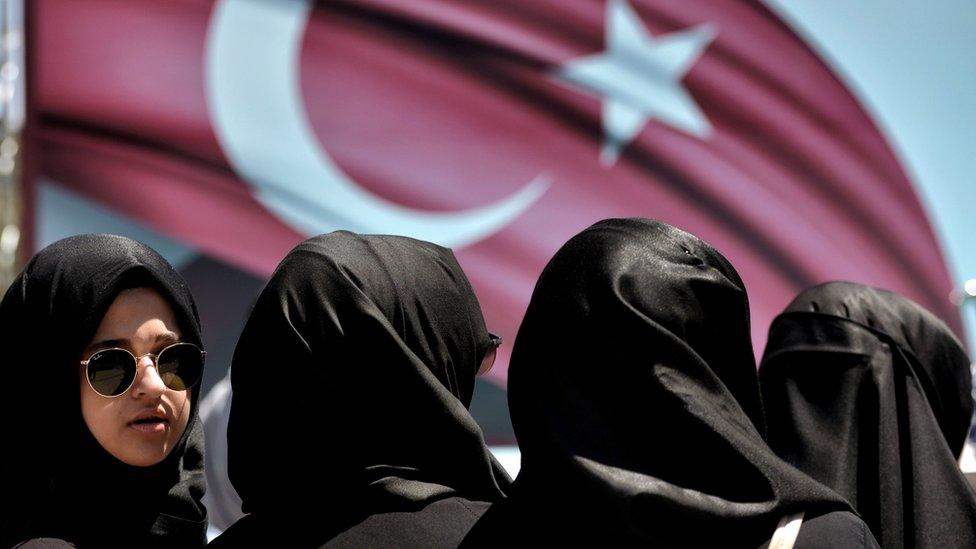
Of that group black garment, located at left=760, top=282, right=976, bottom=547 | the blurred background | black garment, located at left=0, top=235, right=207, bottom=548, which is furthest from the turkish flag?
black garment, located at left=0, top=235, right=207, bottom=548

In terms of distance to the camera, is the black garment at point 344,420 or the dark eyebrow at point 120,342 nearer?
the black garment at point 344,420

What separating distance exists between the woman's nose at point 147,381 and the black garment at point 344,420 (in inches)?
6.2

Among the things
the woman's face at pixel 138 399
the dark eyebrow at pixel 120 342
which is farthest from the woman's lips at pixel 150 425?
the dark eyebrow at pixel 120 342

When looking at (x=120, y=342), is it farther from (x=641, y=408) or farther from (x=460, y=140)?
(x=460, y=140)

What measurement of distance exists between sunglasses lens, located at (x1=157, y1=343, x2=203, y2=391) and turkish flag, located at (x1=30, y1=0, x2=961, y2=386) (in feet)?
9.25

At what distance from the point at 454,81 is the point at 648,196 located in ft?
3.23

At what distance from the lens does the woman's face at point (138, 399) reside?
67.5 inches

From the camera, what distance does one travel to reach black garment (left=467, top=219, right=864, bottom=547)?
122 centimetres

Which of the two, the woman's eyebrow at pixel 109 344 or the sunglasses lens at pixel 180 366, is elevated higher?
the woman's eyebrow at pixel 109 344

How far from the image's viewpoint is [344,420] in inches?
61.6

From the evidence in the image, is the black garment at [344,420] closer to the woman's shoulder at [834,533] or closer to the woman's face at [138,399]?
the woman's face at [138,399]

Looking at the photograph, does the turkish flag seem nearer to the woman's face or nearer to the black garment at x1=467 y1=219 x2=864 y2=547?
the woman's face

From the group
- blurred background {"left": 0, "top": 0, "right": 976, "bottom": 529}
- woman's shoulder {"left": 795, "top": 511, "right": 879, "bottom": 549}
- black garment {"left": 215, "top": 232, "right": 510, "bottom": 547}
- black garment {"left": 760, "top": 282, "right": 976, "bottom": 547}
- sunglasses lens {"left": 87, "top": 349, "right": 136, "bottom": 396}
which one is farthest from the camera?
blurred background {"left": 0, "top": 0, "right": 976, "bottom": 529}

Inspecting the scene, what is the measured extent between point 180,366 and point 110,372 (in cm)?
11
